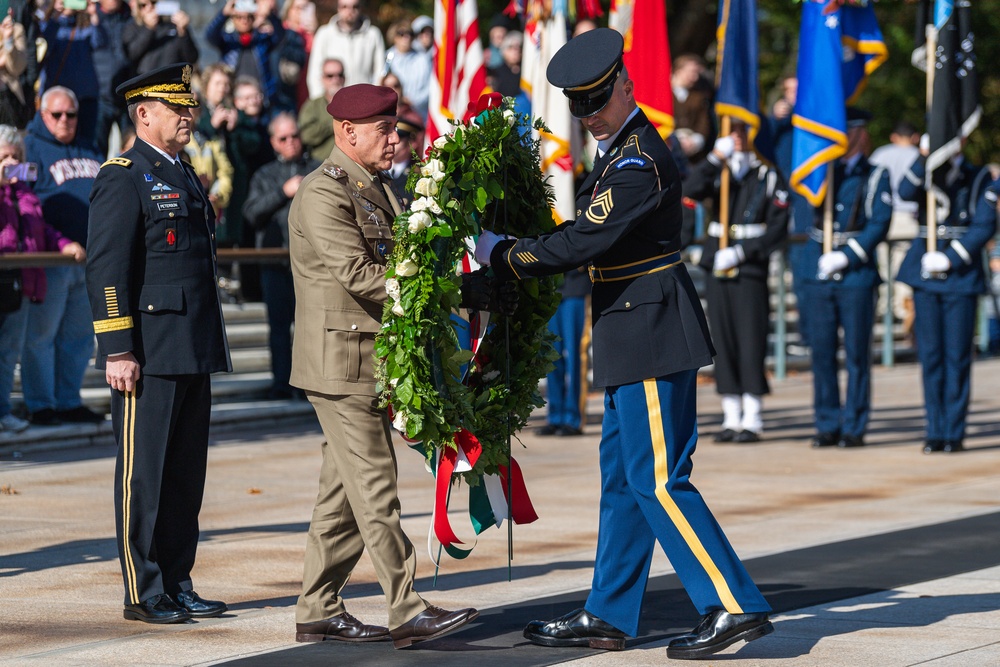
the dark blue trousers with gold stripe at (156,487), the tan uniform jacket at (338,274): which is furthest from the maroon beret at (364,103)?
the dark blue trousers with gold stripe at (156,487)

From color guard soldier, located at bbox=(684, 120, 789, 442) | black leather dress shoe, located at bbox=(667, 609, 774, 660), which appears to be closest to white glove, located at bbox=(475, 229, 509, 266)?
black leather dress shoe, located at bbox=(667, 609, 774, 660)

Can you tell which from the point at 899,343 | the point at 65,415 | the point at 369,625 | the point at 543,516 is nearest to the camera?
the point at 369,625

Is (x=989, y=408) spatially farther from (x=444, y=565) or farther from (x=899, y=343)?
(x=444, y=565)

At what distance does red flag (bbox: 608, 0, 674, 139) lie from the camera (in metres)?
13.4

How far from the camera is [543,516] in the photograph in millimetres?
9328

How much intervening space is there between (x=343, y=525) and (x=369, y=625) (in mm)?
404

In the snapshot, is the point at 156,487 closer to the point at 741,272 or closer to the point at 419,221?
the point at 419,221

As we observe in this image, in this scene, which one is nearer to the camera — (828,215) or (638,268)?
(638,268)

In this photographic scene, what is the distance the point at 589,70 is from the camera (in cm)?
602

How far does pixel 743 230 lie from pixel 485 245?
693cm

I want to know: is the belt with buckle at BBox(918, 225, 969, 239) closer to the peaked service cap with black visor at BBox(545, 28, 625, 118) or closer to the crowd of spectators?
the crowd of spectators

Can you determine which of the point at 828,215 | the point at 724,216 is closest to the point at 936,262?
the point at 828,215

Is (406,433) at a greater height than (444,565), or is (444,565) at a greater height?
(406,433)

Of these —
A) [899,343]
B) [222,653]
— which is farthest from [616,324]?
[899,343]
